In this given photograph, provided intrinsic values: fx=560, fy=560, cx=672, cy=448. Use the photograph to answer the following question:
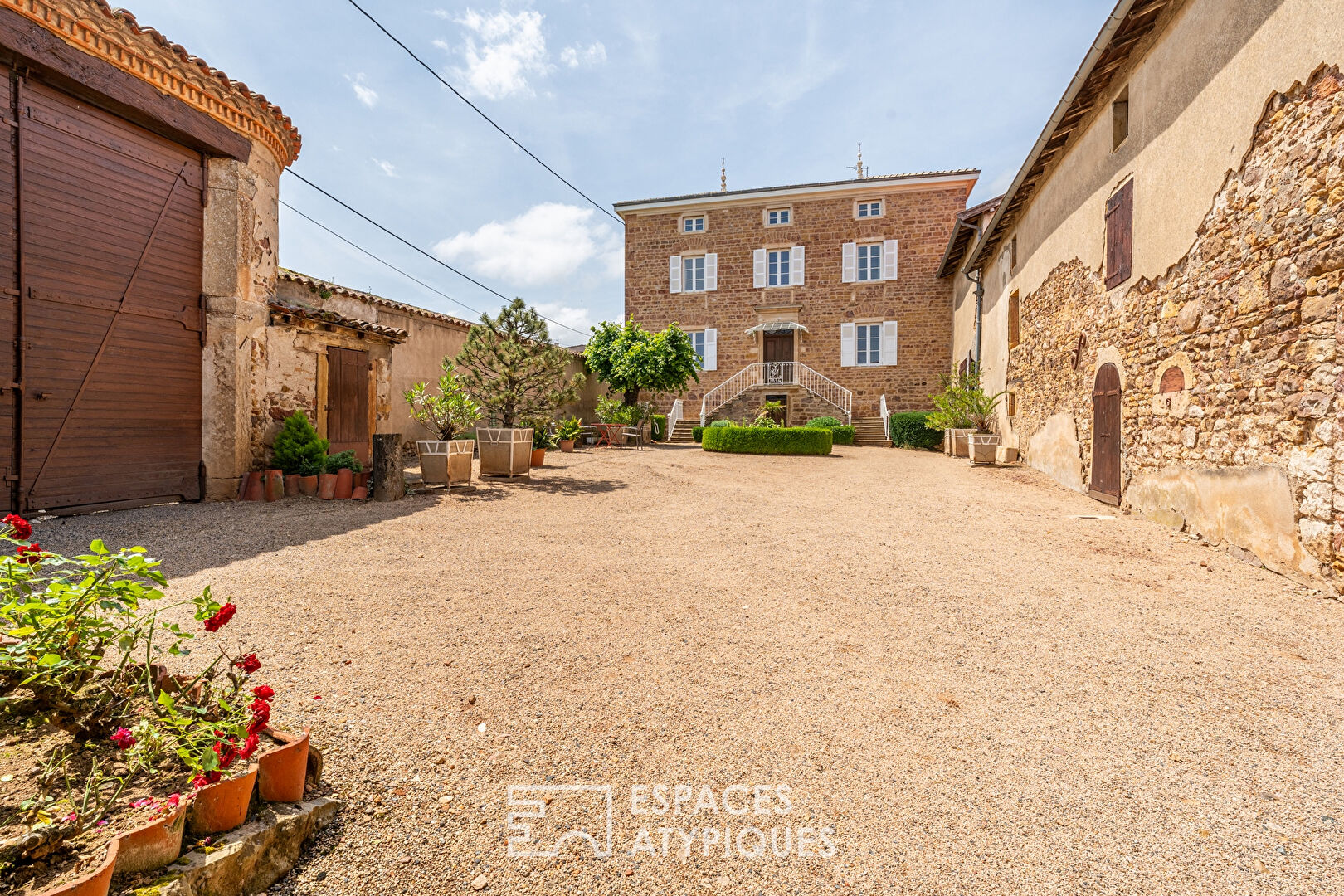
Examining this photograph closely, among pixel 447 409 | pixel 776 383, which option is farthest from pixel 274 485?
pixel 776 383

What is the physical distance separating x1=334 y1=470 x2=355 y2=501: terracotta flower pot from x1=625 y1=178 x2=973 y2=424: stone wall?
1287 centimetres

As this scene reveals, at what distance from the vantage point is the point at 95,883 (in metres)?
1.03

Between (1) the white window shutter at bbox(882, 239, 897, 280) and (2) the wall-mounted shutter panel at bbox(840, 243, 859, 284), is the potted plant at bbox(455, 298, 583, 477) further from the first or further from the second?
(1) the white window shutter at bbox(882, 239, 897, 280)

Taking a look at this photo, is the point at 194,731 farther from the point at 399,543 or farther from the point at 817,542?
the point at 817,542

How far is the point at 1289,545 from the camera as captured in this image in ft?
12.1

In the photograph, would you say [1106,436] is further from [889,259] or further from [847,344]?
[889,259]

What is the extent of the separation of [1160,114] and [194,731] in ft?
26.5

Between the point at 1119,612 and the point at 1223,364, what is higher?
the point at 1223,364

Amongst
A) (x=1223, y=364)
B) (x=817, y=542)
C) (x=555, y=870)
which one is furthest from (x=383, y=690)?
(x=1223, y=364)

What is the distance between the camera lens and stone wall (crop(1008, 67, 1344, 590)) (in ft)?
11.3

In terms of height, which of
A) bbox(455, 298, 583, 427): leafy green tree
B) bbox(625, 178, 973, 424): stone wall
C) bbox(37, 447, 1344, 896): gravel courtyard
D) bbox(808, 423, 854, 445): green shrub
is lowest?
bbox(37, 447, 1344, 896): gravel courtyard

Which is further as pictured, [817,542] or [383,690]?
[817,542]

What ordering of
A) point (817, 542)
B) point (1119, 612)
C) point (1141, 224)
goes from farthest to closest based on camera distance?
1. point (1141, 224)
2. point (817, 542)
3. point (1119, 612)

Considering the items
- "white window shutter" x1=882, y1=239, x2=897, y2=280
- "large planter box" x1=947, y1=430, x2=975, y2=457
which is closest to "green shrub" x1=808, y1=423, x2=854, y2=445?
"large planter box" x1=947, y1=430, x2=975, y2=457
